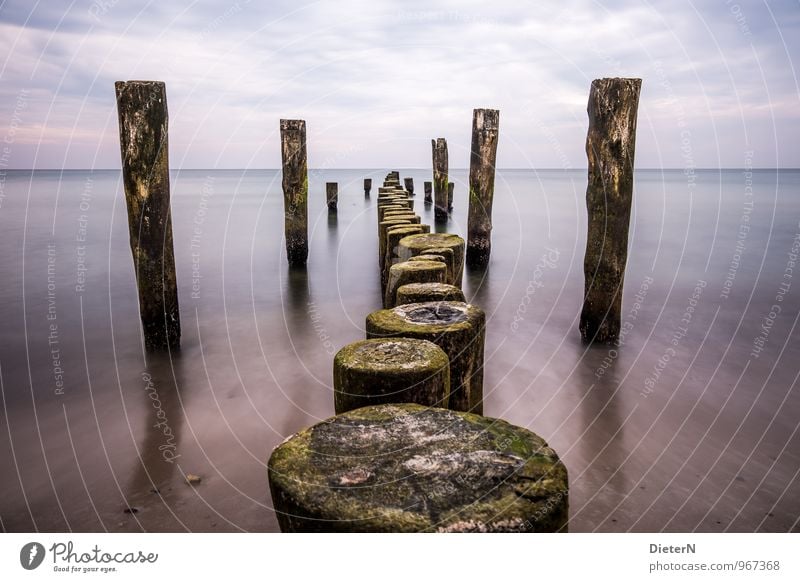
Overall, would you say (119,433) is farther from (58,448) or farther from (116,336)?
(116,336)

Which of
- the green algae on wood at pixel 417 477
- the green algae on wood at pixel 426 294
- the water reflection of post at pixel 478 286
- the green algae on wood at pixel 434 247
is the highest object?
the green algae on wood at pixel 434 247

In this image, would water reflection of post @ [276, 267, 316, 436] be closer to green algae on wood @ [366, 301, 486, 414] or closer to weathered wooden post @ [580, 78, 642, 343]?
green algae on wood @ [366, 301, 486, 414]

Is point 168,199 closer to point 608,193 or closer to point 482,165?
point 608,193

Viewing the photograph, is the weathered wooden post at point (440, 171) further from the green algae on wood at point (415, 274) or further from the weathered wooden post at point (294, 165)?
the green algae on wood at point (415, 274)

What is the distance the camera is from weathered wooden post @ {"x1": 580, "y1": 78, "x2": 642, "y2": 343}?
→ 16.9ft

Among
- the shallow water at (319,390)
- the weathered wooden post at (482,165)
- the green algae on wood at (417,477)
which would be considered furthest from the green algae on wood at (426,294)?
the weathered wooden post at (482,165)

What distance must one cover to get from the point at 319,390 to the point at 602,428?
2.57 m

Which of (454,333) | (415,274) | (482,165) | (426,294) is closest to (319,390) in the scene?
(415,274)

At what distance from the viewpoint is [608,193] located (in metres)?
5.38

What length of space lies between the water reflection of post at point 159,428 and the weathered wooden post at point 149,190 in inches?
23.0

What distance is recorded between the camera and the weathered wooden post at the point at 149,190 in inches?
202

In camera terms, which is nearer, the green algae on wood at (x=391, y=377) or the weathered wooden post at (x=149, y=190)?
the green algae on wood at (x=391, y=377)

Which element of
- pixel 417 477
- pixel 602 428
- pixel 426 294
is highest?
pixel 426 294

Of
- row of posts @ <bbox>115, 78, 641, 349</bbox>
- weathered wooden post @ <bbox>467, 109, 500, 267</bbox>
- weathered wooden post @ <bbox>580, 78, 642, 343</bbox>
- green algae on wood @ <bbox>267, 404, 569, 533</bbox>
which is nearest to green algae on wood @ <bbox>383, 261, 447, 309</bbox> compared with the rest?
weathered wooden post @ <bbox>580, 78, 642, 343</bbox>
